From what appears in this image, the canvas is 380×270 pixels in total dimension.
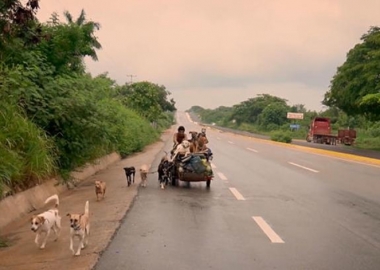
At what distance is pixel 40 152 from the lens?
10852 millimetres

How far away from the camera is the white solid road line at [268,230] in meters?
7.52

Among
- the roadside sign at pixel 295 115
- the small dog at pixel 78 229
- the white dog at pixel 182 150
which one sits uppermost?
the roadside sign at pixel 295 115

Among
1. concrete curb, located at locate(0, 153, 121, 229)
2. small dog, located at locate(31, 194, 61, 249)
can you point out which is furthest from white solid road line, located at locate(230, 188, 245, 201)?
small dog, located at locate(31, 194, 61, 249)

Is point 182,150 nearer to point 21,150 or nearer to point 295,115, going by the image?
point 21,150

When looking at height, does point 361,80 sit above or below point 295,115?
above

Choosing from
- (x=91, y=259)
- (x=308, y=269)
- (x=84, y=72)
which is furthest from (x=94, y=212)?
(x=84, y=72)

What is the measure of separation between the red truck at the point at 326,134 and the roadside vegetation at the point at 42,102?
4026 cm

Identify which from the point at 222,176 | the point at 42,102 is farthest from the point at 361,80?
the point at 42,102

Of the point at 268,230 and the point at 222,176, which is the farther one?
the point at 222,176

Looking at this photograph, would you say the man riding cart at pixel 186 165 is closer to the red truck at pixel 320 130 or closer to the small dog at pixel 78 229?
the small dog at pixel 78 229

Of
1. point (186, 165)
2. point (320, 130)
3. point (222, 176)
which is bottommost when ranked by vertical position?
point (222, 176)

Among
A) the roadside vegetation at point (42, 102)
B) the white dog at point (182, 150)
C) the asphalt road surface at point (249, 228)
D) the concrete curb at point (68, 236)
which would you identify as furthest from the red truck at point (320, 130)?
the concrete curb at point (68, 236)

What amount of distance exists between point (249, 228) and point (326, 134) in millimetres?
52586

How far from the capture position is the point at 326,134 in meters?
58.8
